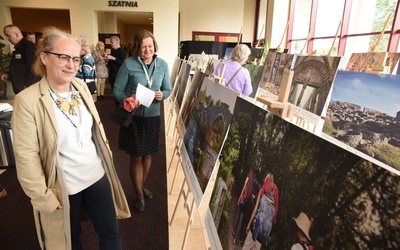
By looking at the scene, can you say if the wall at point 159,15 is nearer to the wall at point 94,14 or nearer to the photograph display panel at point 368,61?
the wall at point 94,14

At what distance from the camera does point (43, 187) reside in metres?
1.34

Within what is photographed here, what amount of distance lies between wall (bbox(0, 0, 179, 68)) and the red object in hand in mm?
6894

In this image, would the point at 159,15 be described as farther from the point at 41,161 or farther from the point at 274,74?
the point at 41,161

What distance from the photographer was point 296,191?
2.43 ft

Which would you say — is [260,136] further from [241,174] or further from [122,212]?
[122,212]

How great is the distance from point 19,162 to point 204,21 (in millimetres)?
12137

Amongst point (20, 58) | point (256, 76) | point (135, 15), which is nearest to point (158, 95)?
point (256, 76)

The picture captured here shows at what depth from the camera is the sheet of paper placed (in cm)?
214

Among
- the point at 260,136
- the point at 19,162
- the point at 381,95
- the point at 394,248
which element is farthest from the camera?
the point at 381,95

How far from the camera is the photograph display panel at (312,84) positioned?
98.6 inches

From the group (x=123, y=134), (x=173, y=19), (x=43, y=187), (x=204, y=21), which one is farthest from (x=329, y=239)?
(x=204, y=21)

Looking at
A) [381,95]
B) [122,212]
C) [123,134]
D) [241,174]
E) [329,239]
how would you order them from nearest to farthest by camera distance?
[329,239]
[241,174]
[122,212]
[381,95]
[123,134]

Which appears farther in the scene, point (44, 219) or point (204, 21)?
point (204, 21)

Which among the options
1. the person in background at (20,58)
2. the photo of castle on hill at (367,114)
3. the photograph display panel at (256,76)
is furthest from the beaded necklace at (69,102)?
the photograph display panel at (256,76)
